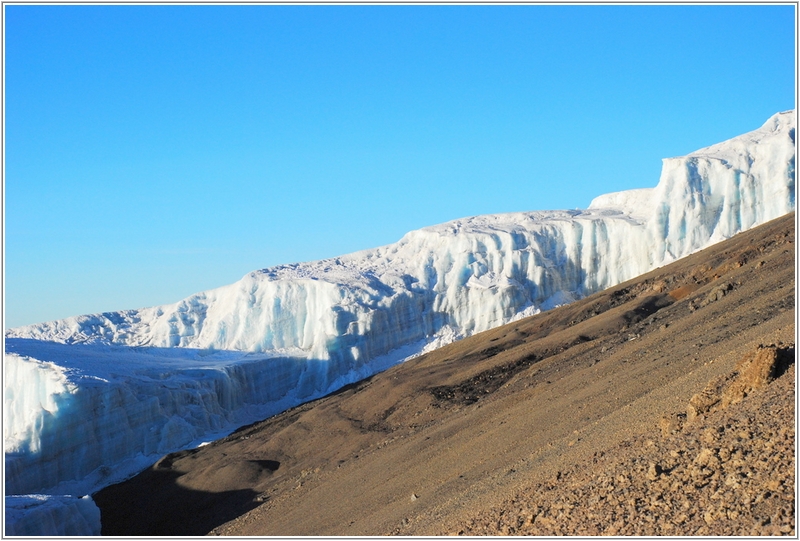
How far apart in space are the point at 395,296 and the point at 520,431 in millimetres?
24708

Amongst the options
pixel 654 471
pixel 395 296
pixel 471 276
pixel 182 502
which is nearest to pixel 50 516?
pixel 182 502

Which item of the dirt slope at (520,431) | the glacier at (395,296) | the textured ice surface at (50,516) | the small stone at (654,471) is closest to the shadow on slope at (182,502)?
the dirt slope at (520,431)

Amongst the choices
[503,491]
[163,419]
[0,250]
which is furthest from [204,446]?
[503,491]

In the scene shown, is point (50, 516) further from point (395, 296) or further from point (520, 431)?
point (395, 296)

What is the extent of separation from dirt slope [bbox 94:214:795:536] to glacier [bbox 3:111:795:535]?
581 cm

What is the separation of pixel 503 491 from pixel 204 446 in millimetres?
18124

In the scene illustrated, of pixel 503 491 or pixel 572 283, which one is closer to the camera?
pixel 503 491

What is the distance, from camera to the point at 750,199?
130ft

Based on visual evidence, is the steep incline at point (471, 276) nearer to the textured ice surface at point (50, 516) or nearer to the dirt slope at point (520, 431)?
the dirt slope at point (520, 431)

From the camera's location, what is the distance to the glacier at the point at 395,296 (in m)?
35.8

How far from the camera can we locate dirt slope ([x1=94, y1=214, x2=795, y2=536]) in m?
10.4

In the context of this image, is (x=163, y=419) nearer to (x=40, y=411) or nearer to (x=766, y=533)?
(x=40, y=411)

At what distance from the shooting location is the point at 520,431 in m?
16.2

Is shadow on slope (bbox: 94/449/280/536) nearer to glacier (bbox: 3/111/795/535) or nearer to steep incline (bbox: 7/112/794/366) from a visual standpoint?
glacier (bbox: 3/111/795/535)
